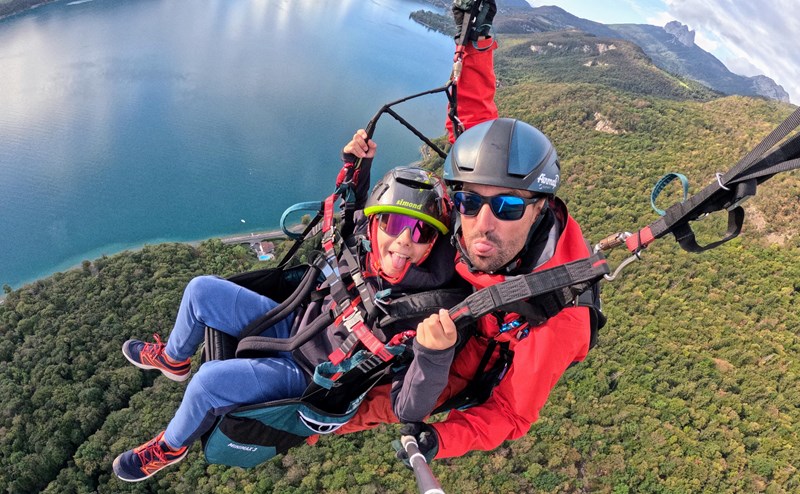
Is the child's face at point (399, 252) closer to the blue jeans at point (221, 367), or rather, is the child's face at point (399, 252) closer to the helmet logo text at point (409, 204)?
the helmet logo text at point (409, 204)

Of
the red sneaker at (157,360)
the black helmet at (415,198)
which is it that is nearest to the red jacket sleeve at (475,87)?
the black helmet at (415,198)

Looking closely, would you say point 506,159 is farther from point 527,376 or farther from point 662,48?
point 662,48

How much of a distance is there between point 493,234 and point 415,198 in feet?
1.56

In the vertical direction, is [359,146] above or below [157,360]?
above

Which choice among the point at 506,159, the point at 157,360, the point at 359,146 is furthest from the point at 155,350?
the point at 506,159

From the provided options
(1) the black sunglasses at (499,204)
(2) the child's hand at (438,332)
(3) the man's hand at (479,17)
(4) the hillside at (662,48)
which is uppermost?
(4) the hillside at (662,48)

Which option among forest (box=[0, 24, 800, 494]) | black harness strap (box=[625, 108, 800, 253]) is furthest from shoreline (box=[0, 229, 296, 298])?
black harness strap (box=[625, 108, 800, 253])

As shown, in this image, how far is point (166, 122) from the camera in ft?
105

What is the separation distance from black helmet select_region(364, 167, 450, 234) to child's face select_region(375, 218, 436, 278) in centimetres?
10

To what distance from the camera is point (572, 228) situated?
1949mm

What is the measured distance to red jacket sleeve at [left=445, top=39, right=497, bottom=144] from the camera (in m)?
2.84

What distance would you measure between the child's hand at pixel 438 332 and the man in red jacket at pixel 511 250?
35 centimetres

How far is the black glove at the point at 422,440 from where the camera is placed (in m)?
1.85

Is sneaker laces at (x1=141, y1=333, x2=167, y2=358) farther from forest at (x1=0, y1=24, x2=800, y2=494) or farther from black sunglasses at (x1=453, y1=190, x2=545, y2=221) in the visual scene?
forest at (x1=0, y1=24, x2=800, y2=494)
